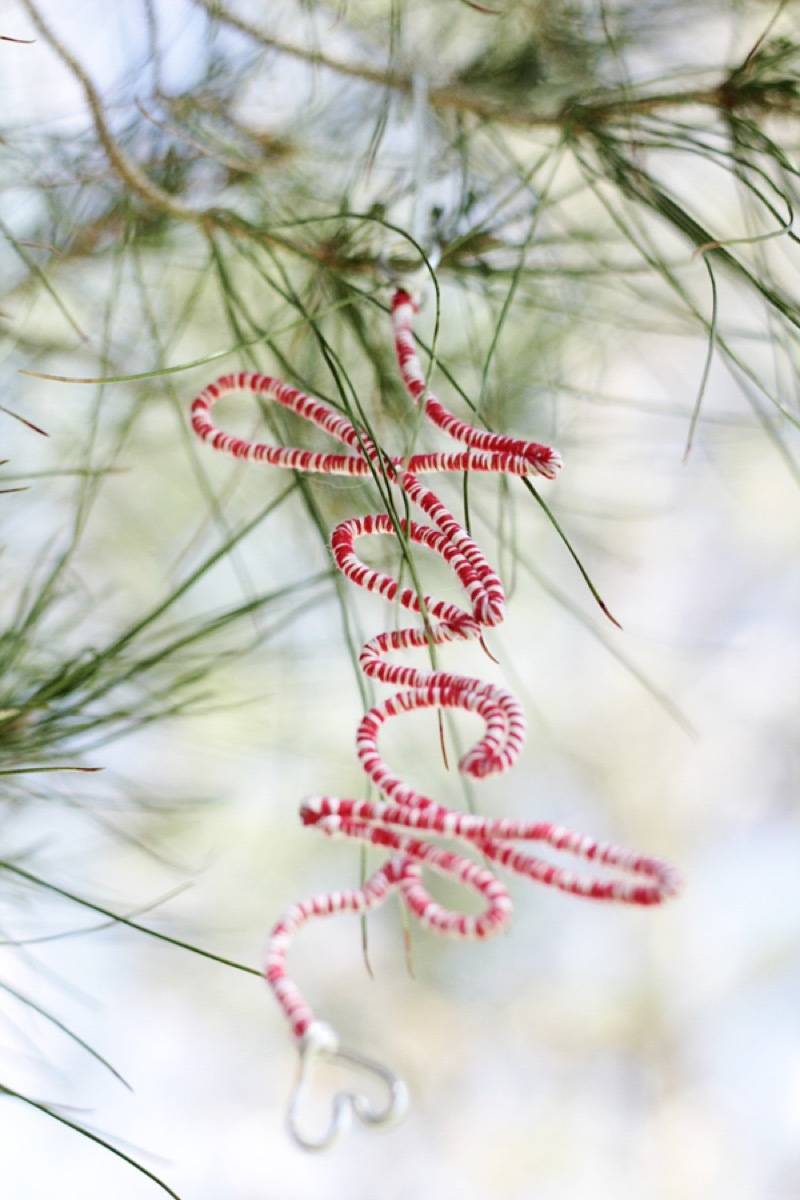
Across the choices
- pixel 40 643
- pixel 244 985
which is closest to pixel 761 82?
pixel 40 643

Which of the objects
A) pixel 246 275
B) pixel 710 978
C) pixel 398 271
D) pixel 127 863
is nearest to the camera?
pixel 398 271

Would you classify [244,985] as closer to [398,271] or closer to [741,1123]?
[741,1123]

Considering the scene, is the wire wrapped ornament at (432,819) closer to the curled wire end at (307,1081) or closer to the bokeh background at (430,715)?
the curled wire end at (307,1081)

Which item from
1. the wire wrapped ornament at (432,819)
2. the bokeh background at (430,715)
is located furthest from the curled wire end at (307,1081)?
the bokeh background at (430,715)

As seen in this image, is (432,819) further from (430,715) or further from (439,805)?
(430,715)

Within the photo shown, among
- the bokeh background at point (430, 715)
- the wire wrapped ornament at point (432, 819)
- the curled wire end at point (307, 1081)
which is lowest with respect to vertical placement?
the curled wire end at point (307, 1081)

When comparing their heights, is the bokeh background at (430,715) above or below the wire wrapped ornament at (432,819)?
above

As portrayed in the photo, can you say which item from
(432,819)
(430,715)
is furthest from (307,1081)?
(430,715)
